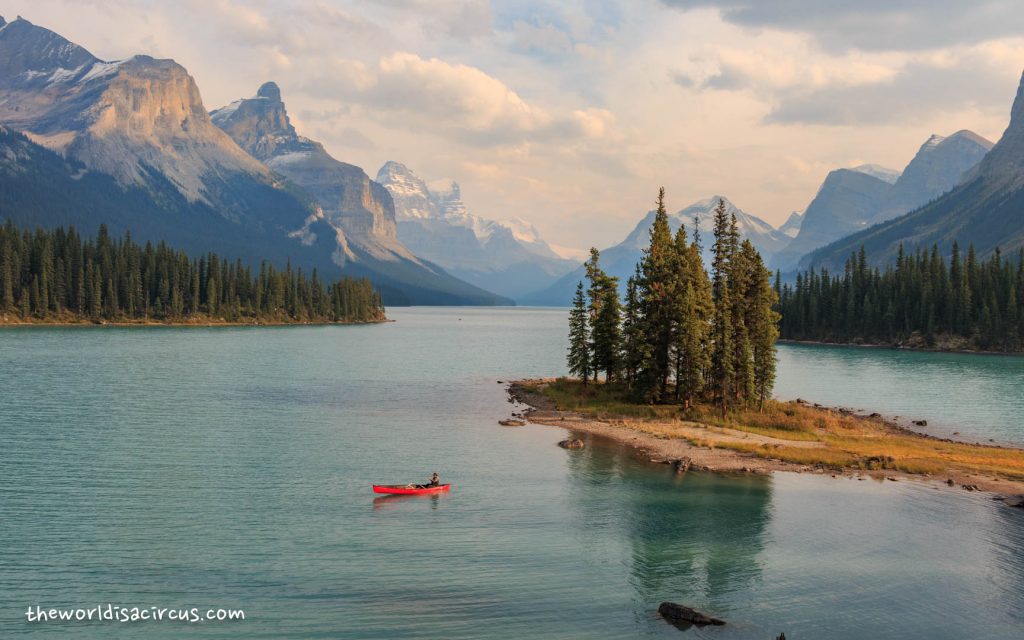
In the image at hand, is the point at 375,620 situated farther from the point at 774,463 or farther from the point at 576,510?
the point at 774,463

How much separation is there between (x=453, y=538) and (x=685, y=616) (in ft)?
49.7

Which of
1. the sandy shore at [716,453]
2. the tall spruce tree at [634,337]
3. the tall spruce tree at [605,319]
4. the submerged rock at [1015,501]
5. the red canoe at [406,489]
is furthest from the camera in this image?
the tall spruce tree at [605,319]

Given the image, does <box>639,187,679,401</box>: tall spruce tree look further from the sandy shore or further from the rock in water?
the rock in water

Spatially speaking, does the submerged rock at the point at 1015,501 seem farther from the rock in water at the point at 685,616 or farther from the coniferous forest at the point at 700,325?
the coniferous forest at the point at 700,325

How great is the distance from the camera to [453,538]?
138 feet

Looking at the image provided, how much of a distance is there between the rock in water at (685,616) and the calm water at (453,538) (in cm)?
68

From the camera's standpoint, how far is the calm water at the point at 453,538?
32219 millimetres

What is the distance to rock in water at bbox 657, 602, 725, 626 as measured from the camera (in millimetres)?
32031

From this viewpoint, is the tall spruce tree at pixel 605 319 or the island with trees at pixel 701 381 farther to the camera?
the tall spruce tree at pixel 605 319

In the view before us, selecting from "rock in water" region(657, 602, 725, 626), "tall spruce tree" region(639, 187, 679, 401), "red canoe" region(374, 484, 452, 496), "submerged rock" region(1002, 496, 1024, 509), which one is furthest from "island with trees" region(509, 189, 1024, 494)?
"rock in water" region(657, 602, 725, 626)

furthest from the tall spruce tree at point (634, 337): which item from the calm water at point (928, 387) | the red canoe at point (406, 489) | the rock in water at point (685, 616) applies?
the rock in water at point (685, 616)

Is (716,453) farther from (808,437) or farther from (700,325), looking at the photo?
(700,325)

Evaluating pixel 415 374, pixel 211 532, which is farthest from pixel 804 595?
pixel 415 374

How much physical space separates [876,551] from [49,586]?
44.5 metres
